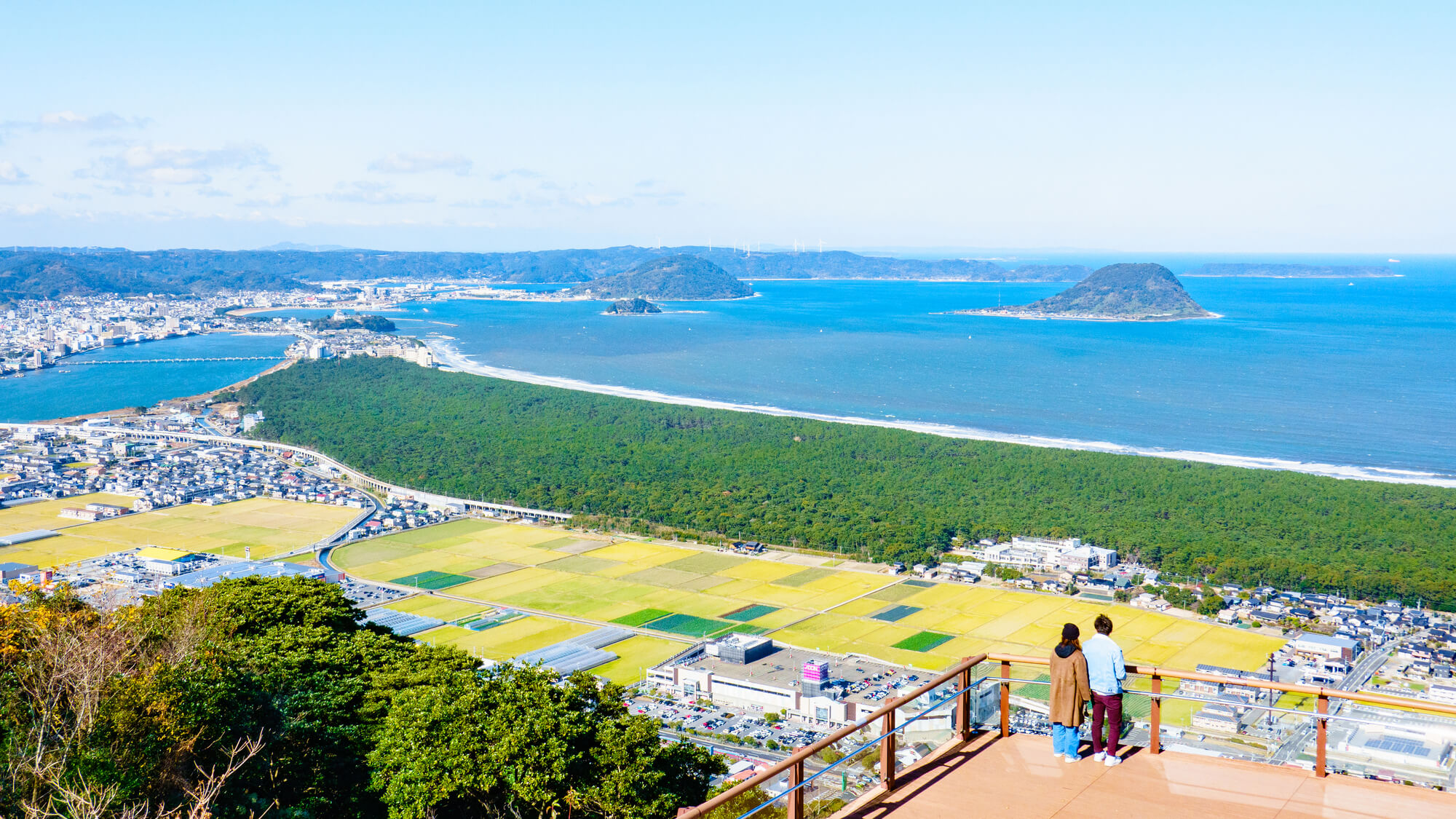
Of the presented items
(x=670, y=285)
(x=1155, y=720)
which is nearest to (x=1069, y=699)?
(x=1155, y=720)

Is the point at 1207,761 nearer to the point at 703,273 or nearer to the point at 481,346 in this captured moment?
the point at 481,346

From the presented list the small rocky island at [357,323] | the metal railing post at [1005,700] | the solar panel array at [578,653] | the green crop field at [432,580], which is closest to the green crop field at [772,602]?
the green crop field at [432,580]

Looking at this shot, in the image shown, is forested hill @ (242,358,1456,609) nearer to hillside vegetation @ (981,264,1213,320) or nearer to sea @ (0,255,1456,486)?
sea @ (0,255,1456,486)

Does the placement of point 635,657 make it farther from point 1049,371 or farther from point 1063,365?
point 1063,365

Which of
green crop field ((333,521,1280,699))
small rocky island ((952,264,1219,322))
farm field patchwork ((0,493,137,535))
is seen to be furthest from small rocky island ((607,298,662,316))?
green crop field ((333,521,1280,699))

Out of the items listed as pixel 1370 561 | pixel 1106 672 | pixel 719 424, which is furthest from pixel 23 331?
pixel 1106 672
